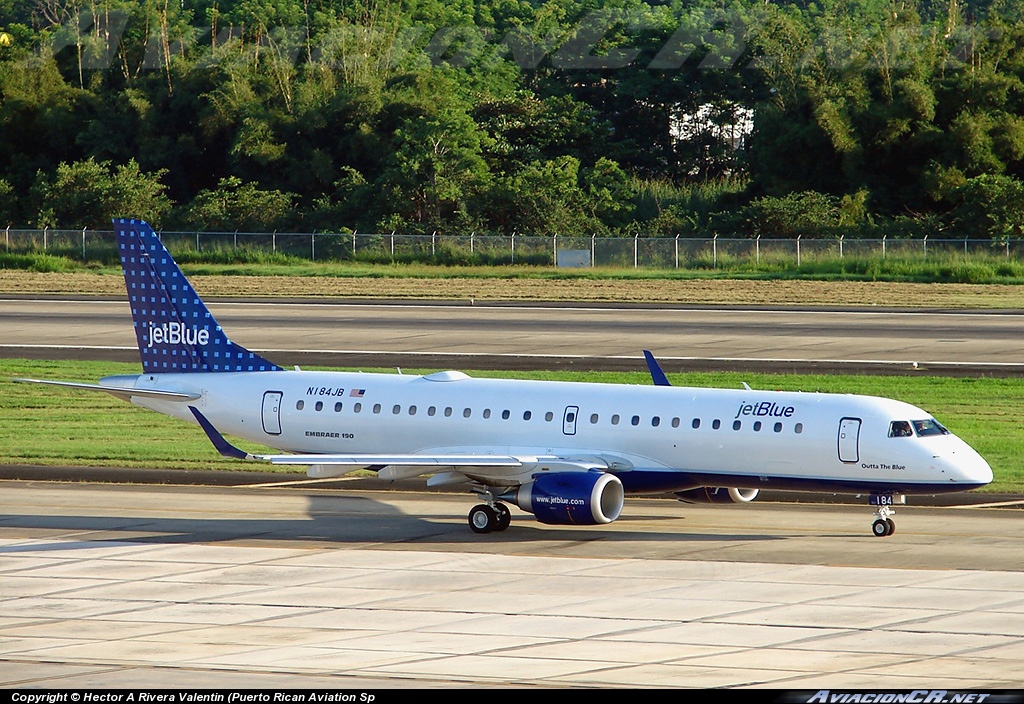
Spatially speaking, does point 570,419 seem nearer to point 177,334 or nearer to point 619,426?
point 619,426

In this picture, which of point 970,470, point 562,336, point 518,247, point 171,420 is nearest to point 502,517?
point 970,470

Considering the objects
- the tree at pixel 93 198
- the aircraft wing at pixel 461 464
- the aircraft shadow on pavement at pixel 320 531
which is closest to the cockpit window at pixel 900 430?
the aircraft shadow on pavement at pixel 320 531

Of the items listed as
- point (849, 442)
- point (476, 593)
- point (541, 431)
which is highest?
point (849, 442)

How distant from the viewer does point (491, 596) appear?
25.9 m

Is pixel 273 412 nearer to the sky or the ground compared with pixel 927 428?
nearer to the ground

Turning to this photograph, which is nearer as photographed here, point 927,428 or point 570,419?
point 927,428

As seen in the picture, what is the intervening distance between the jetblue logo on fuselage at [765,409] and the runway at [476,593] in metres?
2.63

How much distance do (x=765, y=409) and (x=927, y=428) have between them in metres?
3.33

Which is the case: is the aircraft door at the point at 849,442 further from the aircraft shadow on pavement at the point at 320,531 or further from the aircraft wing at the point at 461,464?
the aircraft wing at the point at 461,464

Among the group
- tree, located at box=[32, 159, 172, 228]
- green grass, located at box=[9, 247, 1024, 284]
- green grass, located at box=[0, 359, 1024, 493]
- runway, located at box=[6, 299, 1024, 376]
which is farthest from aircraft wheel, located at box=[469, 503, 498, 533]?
tree, located at box=[32, 159, 172, 228]

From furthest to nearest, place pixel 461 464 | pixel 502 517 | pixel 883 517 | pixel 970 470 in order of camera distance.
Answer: pixel 502 517, pixel 461 464, pixel 883 517, pixel 970 470

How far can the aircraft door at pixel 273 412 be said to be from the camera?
116 ft

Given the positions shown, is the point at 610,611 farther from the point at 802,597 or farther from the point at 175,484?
the point at 175,484

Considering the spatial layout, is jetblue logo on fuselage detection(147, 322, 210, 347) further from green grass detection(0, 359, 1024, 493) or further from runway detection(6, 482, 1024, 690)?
green grass detection(0, 359, 1024, 493)
